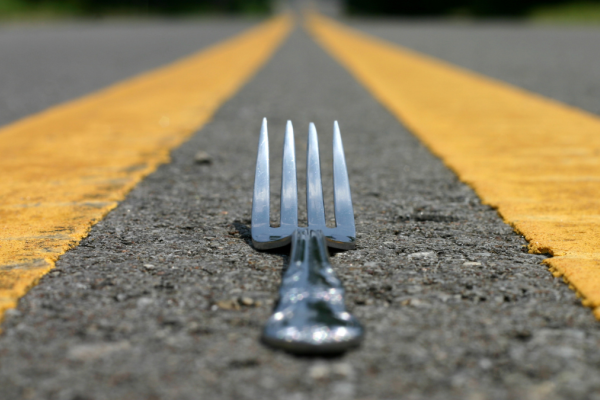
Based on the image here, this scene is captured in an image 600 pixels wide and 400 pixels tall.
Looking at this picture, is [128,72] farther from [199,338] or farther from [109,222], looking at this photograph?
[199,338]

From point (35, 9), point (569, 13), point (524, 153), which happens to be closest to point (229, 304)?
point (524, 153)

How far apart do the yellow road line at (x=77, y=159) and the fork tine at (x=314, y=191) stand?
0.72 m

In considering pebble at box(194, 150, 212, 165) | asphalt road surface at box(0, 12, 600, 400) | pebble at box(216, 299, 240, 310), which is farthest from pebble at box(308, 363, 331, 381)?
pebble at box(194, 150, 212, 165)

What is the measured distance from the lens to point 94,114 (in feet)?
15.2

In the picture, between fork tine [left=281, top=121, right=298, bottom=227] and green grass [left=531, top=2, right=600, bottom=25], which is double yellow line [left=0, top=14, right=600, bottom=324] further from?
green grass [left=531, top=2, right=600, bottom=25]

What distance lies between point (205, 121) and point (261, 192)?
98.8 inches

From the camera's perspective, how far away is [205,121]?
427 cm

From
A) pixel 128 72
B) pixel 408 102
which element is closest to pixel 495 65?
pixel 408 102

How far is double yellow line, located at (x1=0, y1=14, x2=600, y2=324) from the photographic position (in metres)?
1.77

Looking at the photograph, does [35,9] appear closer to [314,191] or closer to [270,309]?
[314,191]

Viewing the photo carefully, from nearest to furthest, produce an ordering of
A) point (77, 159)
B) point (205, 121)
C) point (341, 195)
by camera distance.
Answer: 1. point (341, 195)
2. point (77, 159)
3. point (205, 121)

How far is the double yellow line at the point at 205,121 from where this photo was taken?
177 cm

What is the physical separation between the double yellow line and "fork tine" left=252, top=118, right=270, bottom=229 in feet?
1.81

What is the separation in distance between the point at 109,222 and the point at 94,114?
288 centimetres
